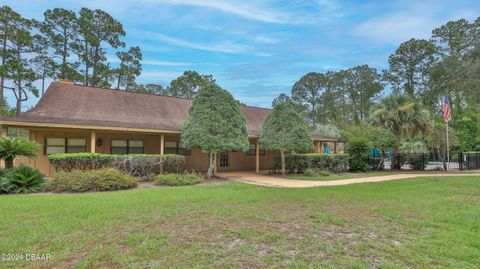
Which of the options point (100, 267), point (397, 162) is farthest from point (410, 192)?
point (397, 162)

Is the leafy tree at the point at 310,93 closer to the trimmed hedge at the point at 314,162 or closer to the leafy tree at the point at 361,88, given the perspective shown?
the leafy tree at the point at 361,88

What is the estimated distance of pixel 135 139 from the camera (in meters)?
14.9

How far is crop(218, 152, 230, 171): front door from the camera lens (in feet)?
56.6

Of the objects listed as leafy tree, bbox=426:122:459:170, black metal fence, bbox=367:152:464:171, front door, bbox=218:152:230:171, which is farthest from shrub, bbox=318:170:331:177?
leafy tree, bbox=426:122:459:170

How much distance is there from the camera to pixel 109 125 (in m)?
11.9

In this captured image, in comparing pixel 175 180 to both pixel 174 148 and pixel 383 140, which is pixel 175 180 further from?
pixel 383 140

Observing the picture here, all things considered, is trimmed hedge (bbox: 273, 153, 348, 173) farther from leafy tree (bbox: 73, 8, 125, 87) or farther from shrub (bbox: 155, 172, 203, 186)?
leafy tree (bbox: 73, 8, 125, 87)

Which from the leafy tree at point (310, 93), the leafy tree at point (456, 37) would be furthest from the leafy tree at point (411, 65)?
the leafy tree at point (310, 93)

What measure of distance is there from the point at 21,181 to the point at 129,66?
26.4 meters

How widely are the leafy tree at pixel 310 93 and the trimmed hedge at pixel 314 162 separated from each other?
1180 inches

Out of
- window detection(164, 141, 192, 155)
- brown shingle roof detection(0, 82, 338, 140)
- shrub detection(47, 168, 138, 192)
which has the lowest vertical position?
shrub detection(47, 168, 138, 192)

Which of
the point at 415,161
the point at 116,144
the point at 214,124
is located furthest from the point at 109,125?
the point at 415,161

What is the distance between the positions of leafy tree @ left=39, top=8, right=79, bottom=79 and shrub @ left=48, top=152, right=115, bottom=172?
67.5ft

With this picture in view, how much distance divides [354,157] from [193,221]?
48.0 feet
